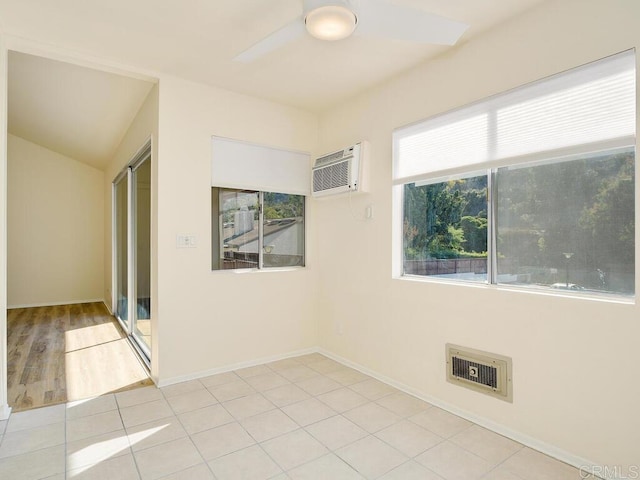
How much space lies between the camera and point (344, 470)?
6.42 ft

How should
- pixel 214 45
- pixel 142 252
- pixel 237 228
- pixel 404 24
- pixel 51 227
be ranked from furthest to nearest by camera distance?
pixel 51 227, pixel 142 252, pixel 237 228, pixel 214 45, pixel 404 24

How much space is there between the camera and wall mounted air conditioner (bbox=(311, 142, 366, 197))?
3.26 metres

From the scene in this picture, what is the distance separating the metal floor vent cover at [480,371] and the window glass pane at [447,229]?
0.51 meters

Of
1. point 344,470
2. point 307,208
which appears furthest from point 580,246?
point 307,208

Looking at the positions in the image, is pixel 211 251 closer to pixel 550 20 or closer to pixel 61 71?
pixel 61 71

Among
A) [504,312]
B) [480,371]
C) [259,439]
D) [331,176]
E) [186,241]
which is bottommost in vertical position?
[259,439]

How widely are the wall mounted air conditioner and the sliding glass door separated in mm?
1643

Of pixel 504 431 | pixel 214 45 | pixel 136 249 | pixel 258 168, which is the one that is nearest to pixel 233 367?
pixel 258 168

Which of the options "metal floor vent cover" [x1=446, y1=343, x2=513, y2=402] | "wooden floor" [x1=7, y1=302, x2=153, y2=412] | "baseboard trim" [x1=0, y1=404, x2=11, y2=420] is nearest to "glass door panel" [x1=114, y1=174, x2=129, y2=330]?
"wooden floor" [x1=7, y1=302, x2=153, y2=412]

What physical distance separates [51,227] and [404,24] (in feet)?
23.4

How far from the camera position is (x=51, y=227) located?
6.57 m

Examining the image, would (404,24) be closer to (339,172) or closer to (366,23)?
(366,23)

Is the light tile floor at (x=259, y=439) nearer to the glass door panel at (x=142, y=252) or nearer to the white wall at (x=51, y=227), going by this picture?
the glass door panel at (x=142, y=252)

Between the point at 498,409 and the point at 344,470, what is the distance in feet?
3.54
